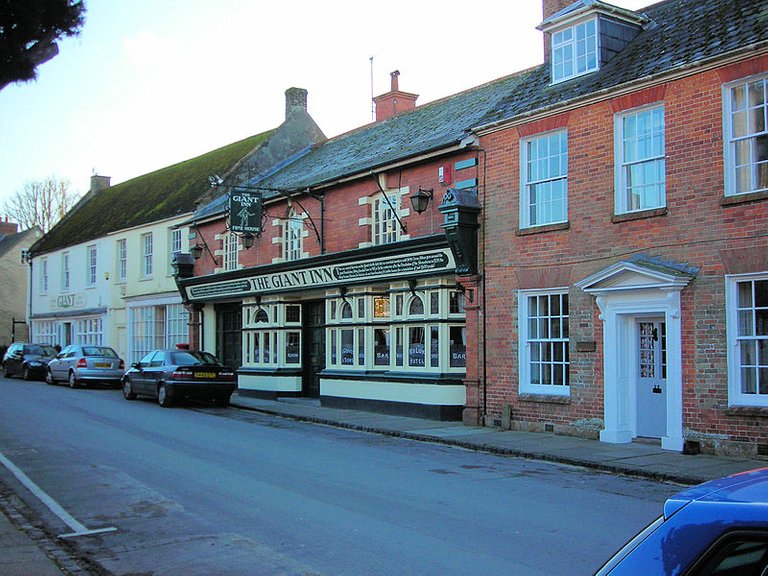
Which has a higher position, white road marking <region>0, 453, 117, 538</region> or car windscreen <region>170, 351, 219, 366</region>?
car windscreen <region>170, 351, 219, 366</region>

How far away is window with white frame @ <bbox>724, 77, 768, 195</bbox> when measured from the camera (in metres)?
12.6

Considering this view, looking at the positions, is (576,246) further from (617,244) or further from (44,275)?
(44,275)

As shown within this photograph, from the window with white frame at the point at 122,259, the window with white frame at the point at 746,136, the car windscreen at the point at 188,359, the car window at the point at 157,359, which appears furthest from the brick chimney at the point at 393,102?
the window with white frame at the point at 746,136

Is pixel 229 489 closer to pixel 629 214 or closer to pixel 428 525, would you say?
pixel 428 525

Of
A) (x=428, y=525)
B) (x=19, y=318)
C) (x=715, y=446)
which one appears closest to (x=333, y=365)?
(x=715, y=446)

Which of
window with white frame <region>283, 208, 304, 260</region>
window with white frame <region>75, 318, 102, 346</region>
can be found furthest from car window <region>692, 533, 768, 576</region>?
window with white frame <region>75, 318, 102, 346</region>

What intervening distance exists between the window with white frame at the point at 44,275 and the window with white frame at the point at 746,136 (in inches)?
1484

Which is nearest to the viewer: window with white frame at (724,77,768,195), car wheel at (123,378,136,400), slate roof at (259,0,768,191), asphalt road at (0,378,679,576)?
asphalt road at (0,378,679,576)

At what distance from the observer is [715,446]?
41.5ft

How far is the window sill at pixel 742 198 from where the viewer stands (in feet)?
40.3

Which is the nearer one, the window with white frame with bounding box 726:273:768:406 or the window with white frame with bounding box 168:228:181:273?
the window with white frame with bounding box 726:273:768:406

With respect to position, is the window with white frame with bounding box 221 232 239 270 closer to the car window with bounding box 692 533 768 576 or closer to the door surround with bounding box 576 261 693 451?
the door surround with bounding box 576 261 693 451

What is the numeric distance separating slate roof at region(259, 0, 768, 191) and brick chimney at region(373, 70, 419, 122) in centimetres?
184

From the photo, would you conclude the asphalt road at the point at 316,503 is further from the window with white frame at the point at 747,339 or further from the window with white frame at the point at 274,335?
the window with white frame at the point at 274,335
